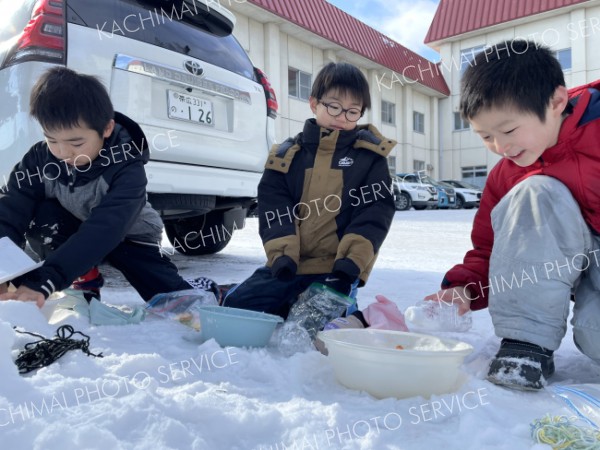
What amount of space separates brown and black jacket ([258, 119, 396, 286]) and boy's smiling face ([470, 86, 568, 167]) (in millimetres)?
586

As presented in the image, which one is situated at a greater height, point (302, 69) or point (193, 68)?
point (302, 69)

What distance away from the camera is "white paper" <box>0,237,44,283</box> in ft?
4.91

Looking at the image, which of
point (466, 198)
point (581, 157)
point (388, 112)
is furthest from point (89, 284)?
point (388, 112)

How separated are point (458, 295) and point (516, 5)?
19.3 metres

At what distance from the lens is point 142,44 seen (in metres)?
2.42

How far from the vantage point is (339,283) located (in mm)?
1755

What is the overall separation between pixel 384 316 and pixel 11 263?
3.81 ft

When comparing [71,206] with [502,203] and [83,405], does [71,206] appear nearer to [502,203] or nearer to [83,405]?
[83,405]

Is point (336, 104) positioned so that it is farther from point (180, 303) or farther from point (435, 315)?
point (180, 303)

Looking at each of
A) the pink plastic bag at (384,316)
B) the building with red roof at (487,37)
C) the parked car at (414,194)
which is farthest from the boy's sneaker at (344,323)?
the building with red roof at (487,37)

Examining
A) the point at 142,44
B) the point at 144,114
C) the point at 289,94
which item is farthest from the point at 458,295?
the point at 289,94

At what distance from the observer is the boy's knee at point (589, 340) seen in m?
1.23

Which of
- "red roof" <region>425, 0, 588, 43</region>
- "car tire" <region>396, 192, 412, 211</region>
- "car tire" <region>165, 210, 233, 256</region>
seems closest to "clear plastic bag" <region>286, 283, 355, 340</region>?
"car tire" <region>165, 210, 233, 256</region>

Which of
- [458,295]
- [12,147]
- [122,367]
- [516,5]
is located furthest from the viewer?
[516,5]
